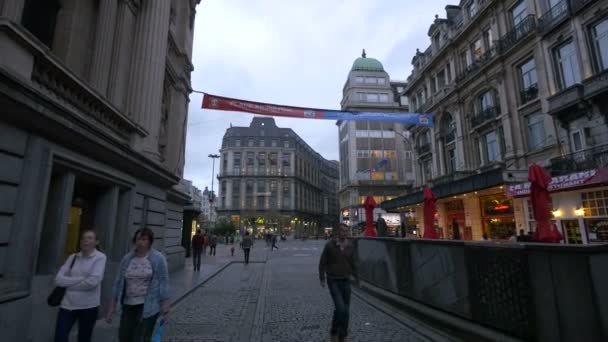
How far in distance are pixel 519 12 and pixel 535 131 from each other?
26.0 feet

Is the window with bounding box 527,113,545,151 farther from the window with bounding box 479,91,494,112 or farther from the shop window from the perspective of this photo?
the shop window

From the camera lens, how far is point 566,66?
1708cm

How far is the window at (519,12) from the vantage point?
20.2 meters

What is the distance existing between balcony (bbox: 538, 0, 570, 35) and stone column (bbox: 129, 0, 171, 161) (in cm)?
1931

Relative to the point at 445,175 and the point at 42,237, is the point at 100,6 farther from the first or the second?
the point at 445,175

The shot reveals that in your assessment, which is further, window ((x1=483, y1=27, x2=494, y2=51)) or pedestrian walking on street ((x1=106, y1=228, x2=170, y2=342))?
window ((x1=483, y1=27, x2=494, y2=51))

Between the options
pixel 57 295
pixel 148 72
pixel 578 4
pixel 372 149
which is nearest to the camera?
pixel 57 295

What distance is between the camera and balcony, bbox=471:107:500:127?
2231 cm

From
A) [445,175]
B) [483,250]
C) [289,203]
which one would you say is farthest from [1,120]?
[289,203]

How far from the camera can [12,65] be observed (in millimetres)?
5082

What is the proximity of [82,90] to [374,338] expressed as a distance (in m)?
7.86

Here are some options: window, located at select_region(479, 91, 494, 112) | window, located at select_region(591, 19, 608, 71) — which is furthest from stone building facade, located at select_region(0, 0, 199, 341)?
window, located at select_region(479, 91, 494, 112)


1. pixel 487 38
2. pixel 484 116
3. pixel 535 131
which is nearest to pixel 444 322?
pixel 535 131

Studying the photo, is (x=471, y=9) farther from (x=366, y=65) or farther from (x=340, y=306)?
(x=366, y=65)
